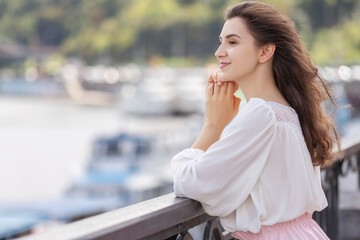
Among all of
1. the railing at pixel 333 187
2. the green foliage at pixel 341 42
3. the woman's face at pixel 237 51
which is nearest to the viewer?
the woman's face at pixel 237 51

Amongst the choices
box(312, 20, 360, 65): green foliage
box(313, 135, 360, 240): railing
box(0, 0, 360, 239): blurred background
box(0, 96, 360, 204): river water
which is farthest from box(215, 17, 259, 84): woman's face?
box(312, 20, 360, 65): green foliage

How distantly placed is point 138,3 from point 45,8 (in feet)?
54.7

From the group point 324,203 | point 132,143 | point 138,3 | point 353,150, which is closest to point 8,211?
point 132,143

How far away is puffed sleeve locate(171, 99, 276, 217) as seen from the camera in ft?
6.05

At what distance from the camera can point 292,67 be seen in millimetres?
2039

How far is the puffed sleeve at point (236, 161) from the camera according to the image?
6.05 ft

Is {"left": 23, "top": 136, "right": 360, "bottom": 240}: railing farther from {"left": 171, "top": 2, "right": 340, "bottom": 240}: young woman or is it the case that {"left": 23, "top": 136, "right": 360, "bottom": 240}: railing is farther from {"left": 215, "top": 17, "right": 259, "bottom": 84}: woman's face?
{"left": 215, "top": 17, "right": 259, "bottom": 84}: woman's face

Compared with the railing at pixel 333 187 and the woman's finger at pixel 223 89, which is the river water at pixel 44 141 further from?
the woman's finger at pixel 223 89

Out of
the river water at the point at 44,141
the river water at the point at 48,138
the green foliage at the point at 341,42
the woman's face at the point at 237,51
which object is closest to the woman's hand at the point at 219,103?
the woman's face at the point at 237,51

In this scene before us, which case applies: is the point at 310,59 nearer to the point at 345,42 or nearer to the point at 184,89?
the point at 345,42

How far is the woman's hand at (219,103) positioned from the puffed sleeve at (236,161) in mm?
227

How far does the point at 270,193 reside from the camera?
1.89 meters

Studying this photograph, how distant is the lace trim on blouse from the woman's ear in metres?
0.14

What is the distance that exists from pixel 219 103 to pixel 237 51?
0.21 meters
